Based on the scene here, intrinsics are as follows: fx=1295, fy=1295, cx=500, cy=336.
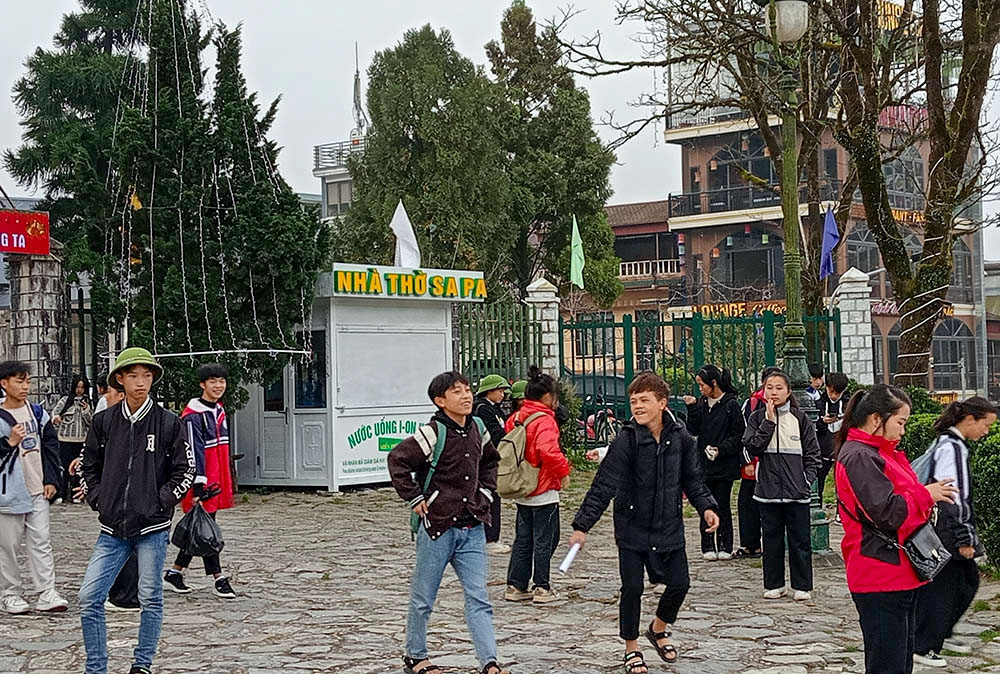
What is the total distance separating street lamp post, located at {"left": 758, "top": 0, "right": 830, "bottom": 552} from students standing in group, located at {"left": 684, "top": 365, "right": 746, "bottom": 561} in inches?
22.3

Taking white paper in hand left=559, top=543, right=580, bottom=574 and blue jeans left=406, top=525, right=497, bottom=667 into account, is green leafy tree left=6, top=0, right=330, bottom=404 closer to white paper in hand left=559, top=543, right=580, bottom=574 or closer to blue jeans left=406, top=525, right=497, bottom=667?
blue jeans left=406, top=525, right=497, bottom=667

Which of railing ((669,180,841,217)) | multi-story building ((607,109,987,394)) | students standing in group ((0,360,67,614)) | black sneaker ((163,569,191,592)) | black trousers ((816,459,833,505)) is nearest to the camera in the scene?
students standing in group ((0,360,67,614))

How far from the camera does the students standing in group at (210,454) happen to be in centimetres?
964

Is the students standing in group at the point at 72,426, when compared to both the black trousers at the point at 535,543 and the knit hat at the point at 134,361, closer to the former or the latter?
the black trousers at the point at 535,543

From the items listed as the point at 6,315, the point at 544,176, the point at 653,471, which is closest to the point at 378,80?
the point at 544,176

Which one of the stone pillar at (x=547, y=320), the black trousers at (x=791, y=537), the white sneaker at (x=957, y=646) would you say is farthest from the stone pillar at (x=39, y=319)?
the white sneaker at (x=957, y=646)

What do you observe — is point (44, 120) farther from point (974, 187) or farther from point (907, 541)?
point (907, 541)

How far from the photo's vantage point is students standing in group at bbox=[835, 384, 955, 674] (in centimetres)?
559

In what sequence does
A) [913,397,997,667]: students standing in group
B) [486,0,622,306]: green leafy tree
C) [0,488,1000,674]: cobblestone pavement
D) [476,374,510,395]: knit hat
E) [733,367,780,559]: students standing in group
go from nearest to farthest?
[913,397,997,667]: students standing in group → [0,488,1000,674]: cobblestone pavement → [733,367,780,559]: students standing in group → [476,374,510,395]: knit hat → [486,0,622,306]: green leafy tree

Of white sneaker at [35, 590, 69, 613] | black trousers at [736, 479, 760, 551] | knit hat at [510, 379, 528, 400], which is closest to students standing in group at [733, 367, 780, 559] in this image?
black trousers at [736, 479, 760, 551]

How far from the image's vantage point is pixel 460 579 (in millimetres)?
7000

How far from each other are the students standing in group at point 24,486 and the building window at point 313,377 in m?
8.29

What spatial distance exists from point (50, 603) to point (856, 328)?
47.2ft

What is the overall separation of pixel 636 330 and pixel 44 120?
17222mm
